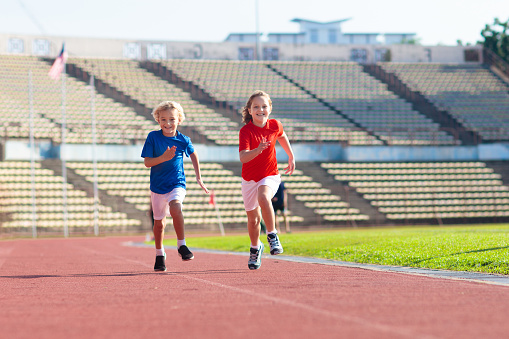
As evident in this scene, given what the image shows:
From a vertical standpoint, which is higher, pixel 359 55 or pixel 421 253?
pixel 359 55

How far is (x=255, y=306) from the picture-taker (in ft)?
16.3

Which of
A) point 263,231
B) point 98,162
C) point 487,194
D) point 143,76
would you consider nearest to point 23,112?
point 98,162

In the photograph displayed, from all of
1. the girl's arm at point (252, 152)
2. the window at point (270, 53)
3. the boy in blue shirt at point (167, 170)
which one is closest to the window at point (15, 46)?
the window at point (270, 53)

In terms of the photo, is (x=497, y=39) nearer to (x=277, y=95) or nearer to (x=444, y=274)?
(x=277, y=95)

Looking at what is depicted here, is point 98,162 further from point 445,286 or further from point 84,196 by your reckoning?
point 445,286

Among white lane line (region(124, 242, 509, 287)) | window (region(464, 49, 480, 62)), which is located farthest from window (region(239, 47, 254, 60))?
white lane line (region(124, 242, 509, 287))

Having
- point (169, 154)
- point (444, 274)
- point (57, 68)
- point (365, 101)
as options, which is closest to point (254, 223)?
point (169, 154)

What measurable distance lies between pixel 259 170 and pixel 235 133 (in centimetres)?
2865

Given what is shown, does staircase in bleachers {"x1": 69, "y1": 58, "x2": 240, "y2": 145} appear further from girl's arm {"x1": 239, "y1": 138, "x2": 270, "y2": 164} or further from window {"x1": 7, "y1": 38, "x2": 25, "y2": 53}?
girl's arm {"x1": 239, "y1": 138, "x2": 270, "y2": 164}

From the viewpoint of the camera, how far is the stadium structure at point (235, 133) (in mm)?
31469

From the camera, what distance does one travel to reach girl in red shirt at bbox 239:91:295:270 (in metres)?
8.15

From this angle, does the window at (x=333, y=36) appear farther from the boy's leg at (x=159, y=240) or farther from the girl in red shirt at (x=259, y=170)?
the boy's leg at (x=159, y=240)

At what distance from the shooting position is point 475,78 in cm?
4806

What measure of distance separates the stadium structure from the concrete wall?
0.10 meters
